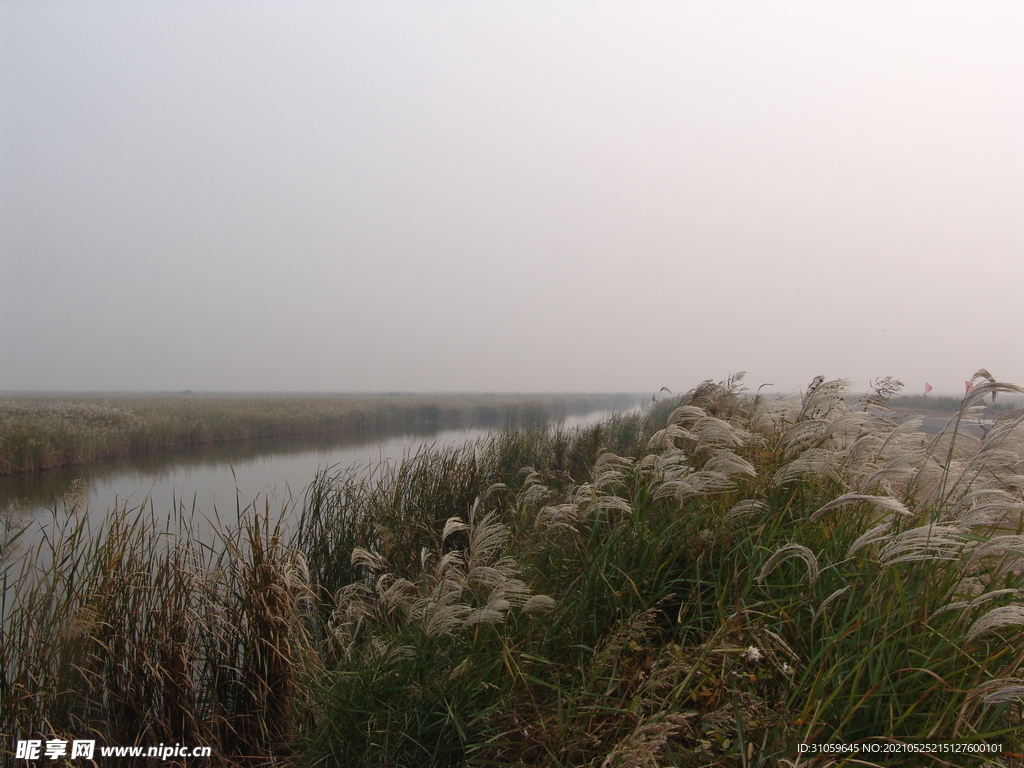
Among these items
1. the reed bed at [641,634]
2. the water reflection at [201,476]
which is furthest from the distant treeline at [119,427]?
the reed bed at [641,634]

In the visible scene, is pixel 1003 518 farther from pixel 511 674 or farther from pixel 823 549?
pixel 511 674

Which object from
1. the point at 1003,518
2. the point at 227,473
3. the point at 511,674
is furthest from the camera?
the point at 227,473

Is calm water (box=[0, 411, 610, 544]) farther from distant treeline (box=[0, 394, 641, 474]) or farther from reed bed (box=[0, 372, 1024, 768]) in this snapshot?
reed bed (box=[0, 372, 1024, 768])

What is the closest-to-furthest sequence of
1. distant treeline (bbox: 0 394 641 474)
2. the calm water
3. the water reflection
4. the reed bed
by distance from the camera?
the reed bed
the calm water
the water reflection
distant treeline (bbox: 0 394 641 474)

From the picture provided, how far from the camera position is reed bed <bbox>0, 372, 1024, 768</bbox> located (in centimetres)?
165

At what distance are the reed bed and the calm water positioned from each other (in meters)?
1.11

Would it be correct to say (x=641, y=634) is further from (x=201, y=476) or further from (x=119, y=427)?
(x=119, y=427)

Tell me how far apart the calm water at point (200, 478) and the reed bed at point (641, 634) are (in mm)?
1105

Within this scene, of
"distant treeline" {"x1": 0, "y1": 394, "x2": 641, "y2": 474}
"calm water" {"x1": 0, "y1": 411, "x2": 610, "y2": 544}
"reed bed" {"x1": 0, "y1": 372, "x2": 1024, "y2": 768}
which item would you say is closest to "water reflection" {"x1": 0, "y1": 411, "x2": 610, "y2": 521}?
"calm water" {"x1": 0, "y1": 411, "x2": 610, "y2": 544}

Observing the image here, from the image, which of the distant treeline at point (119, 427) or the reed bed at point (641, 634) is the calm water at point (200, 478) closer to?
the distant treeline at point (119, 427)

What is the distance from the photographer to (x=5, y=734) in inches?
96.8

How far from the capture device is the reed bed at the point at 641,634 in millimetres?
1649

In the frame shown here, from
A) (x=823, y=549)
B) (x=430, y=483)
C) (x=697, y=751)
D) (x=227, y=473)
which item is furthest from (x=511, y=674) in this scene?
(x=227, y=473)

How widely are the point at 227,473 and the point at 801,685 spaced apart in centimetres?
1200
